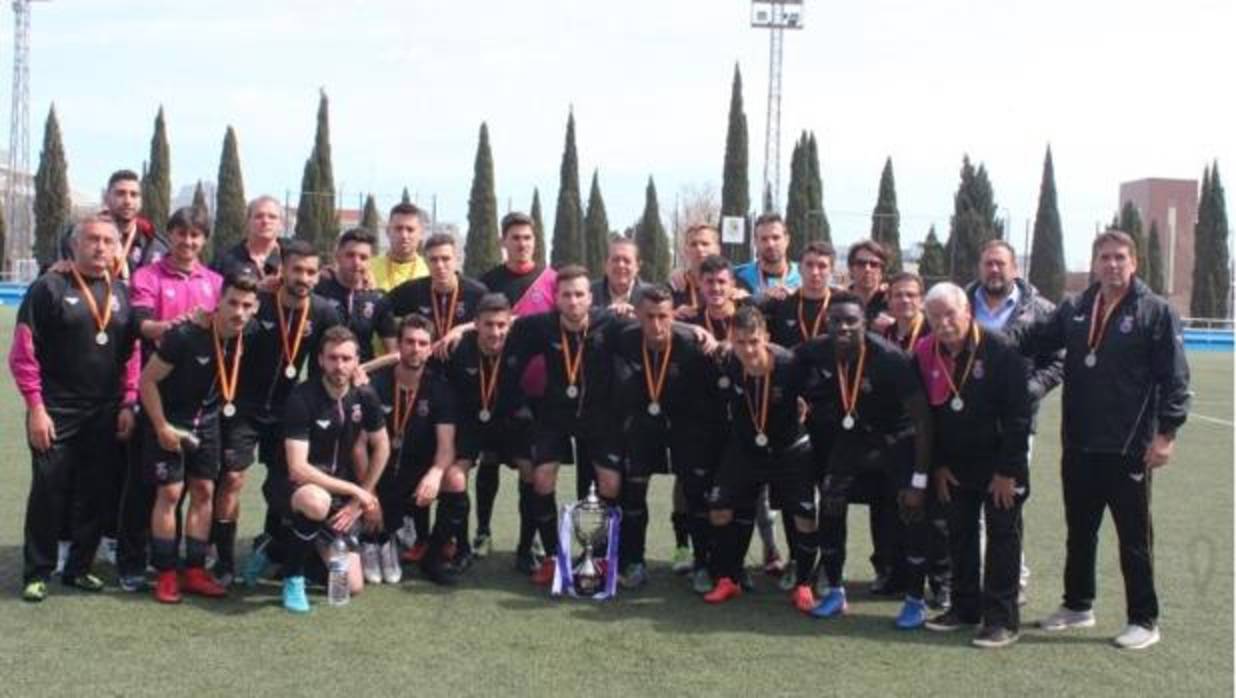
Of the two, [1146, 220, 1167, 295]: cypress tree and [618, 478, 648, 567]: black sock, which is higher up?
[1146, 220, 1167, 295]: cypress tree

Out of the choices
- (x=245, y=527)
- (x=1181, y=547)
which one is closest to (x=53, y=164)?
(x=245, y=527)

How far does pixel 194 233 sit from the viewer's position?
650 cm

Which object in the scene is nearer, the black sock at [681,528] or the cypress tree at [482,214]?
the black sock at [681,528]

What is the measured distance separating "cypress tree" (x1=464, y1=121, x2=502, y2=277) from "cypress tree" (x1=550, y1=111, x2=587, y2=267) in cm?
303

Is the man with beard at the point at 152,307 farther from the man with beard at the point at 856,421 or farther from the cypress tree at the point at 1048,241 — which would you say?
the cypress tree at the point at 1048,241

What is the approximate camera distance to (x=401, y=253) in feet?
25.2

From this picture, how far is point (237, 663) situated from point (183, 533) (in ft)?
7.46

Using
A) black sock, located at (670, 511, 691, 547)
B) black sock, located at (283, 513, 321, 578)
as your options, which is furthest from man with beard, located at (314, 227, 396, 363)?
black sock, located at (670, 511, 691, 547)

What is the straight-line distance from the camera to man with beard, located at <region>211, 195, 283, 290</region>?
689cm

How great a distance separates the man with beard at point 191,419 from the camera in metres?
6.14

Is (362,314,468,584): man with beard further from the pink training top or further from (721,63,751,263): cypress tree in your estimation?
(721,63,751,263): cypress tree

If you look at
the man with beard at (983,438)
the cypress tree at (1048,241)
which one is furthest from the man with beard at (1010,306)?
the cypress tree at (1048,241)

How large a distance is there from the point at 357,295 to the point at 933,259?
141ft

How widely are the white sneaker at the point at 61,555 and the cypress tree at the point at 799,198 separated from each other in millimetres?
45746
